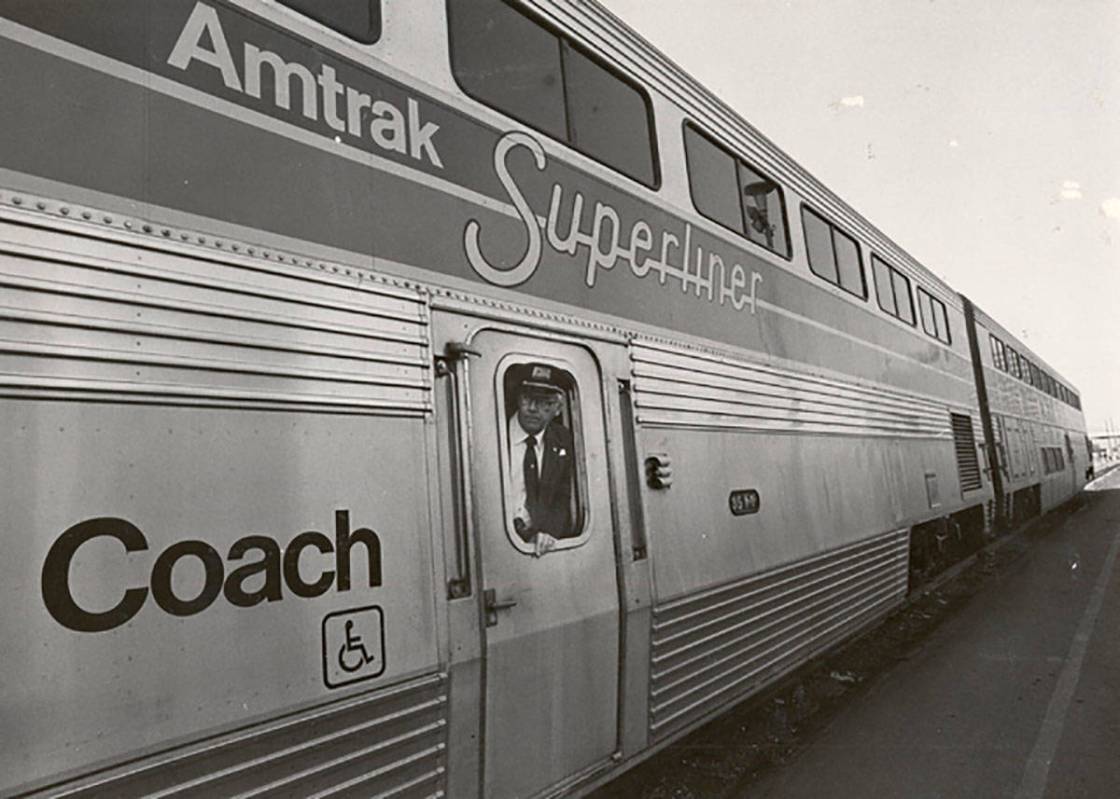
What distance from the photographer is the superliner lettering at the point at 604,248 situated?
3002mm

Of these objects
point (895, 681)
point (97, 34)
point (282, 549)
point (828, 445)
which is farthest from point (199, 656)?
point (895, 681)

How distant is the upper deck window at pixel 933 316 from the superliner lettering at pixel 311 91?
7.31 meters

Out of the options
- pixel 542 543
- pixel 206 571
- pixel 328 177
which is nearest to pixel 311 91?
pixel 328 177

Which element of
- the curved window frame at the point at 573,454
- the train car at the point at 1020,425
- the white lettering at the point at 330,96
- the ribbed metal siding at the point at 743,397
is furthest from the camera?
the train car at the point at 1020,425

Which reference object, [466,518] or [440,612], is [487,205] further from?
[440,612]

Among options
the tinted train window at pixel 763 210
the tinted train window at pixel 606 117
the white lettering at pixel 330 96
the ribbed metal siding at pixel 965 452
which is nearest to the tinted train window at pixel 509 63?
the tinted train window at pixel 606 117

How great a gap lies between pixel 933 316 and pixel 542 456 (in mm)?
7550

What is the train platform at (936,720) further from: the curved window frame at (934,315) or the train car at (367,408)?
the curved window frame at (934,315)

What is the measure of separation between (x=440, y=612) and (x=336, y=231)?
125 cm

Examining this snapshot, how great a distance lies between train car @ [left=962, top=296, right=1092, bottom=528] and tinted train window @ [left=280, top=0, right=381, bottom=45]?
33.4 feet

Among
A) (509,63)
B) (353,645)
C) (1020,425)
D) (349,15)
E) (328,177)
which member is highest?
(509,63)

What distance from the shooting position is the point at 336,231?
2.37 m

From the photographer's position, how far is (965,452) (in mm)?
9188

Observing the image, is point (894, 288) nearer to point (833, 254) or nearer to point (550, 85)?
point (833, 254)
